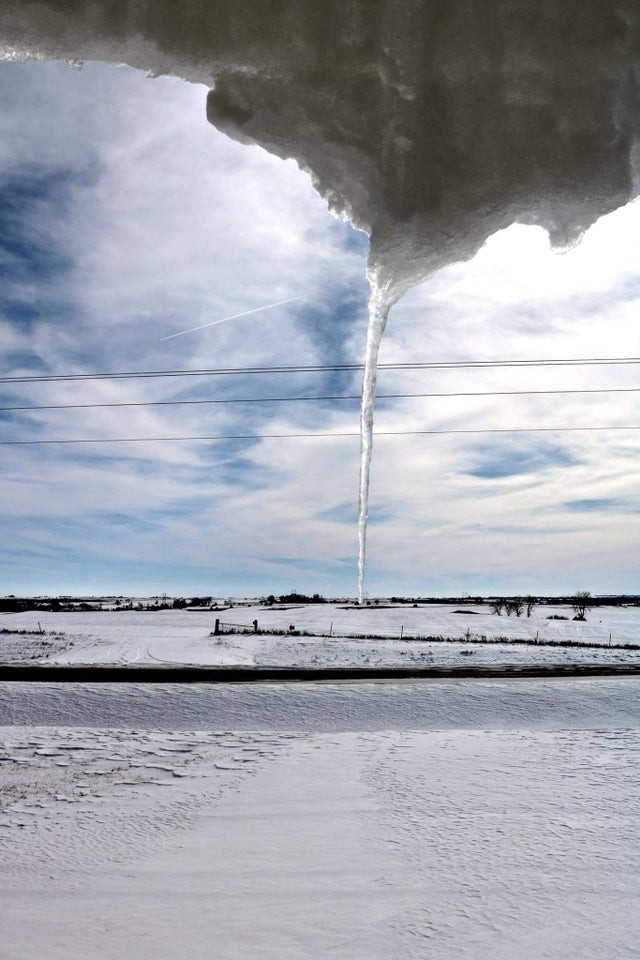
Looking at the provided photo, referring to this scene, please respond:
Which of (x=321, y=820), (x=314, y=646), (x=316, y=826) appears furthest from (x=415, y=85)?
(x=314, y=646)

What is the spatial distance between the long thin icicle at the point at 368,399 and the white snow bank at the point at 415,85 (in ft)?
1.19

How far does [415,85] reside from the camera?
4.26ft

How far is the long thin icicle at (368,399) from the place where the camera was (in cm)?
179

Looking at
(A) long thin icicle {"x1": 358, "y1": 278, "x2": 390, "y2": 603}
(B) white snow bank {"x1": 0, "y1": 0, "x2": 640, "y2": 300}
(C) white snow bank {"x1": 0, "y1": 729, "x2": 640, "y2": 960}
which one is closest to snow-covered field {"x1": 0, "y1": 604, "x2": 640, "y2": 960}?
(C) white snow bank {"x1": 0, "y1": 729, "x2": 640, "y2": 960}

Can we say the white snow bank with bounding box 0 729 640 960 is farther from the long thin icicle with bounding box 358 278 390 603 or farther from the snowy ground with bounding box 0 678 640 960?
the long thin icicle with bounding box 358 278 390 603

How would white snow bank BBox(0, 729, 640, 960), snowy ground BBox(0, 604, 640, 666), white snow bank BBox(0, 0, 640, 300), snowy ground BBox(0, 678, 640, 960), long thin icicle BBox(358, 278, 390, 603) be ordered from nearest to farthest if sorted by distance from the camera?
white snow bank BBox(0, 0, 640, 300), long thin icicle BBox(358, 278, 390, 603), white snow bank BBox(0, 729, 640, 960), snowy ground BBox(0, 678, 640, 960), snowy ground BBox(0, 604, 640, 666)

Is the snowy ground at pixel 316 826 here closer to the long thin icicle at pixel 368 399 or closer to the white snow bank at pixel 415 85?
the long thin icicle at pixel 368 399

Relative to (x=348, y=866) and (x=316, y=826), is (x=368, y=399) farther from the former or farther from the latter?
(x=316, y=826)

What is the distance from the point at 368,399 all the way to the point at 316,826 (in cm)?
763

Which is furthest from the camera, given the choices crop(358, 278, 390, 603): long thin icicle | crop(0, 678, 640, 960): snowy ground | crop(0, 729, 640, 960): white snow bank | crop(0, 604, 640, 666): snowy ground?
crop(0, 604, 640, 666): snowy ground

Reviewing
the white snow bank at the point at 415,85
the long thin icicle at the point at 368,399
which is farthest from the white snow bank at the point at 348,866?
the white snow bank at the point at 415,85

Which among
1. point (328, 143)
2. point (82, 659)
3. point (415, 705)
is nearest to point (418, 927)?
point (328, 143)

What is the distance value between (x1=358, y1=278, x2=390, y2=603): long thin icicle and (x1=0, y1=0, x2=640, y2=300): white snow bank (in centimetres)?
36

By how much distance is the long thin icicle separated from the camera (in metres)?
1.79
